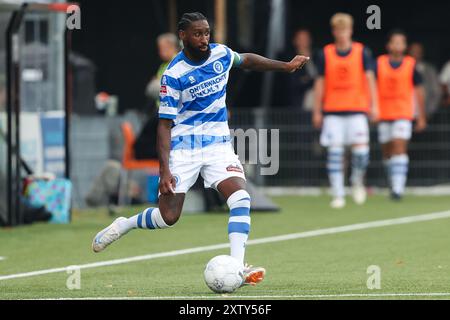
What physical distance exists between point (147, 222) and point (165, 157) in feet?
2.25

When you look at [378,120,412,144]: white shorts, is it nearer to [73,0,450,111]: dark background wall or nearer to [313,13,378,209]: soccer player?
[313,13,378,209]: soccer player

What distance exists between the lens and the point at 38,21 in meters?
18.8

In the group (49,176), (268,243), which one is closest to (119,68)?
(49,176)

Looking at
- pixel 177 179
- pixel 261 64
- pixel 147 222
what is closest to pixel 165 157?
pixel 177 179

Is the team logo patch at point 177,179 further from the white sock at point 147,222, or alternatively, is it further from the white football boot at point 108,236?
the white football boot at point 108,236

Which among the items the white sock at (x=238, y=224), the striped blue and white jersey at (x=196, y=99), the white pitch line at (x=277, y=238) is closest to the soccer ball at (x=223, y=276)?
the white sock at (x=238, y=224)

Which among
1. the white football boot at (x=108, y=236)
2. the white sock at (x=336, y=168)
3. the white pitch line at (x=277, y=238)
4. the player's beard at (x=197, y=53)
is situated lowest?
the white pitch line at (x=277, y=238)

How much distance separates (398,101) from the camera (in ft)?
66.8

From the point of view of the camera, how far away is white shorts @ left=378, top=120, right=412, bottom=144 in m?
20.3

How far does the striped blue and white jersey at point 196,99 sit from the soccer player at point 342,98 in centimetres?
867

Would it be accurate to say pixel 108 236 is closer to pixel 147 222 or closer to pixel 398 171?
pixel 147 222

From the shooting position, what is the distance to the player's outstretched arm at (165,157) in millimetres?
10203

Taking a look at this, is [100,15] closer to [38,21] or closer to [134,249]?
[38,21]

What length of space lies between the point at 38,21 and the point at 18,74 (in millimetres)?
3129
